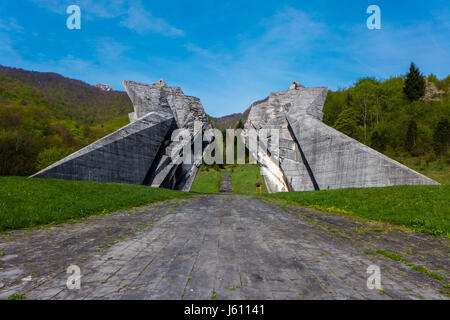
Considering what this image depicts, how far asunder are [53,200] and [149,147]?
951cm

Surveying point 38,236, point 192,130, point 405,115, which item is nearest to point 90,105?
point 192,130

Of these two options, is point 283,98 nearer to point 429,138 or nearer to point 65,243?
point 65,243

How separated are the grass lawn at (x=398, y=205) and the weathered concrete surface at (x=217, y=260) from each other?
2.29 feet

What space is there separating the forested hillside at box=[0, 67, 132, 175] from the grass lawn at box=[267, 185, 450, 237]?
84.9 ft

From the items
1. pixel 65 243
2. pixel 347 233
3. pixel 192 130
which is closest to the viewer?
pixel 65 243

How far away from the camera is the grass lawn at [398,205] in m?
6.43

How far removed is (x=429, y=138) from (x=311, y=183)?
88.8 feet

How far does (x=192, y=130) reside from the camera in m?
21.6

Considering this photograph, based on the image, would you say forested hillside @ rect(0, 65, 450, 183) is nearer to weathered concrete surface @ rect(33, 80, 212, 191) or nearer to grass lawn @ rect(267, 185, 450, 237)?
weathered concrete surface @ rect(33, 80, 212, 191)

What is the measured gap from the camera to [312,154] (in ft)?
54.2

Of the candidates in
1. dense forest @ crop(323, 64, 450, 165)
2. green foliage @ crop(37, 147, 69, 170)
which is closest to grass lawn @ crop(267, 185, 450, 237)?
dense forest @ crop(323, 64, 450, 165)

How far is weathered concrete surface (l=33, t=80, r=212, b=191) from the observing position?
1282 centimetres

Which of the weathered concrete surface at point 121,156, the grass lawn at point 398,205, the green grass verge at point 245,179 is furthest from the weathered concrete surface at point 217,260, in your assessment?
the green grass verge at point 245,179

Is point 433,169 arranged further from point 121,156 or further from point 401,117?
point 121,156
